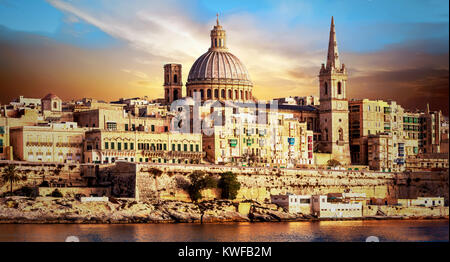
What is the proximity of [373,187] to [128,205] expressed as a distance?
1548cm

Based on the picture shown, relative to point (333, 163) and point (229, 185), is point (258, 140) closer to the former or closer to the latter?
point (333, 163)

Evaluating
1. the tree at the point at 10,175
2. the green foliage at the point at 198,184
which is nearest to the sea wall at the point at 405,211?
the green foliage at the point at 198,184

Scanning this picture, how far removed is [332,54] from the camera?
50.2m

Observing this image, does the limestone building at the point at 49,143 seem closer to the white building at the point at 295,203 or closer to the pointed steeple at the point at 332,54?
the white building at the point at 295,203

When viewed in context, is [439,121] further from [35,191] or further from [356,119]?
[35,191]

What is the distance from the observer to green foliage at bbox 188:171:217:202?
116ft

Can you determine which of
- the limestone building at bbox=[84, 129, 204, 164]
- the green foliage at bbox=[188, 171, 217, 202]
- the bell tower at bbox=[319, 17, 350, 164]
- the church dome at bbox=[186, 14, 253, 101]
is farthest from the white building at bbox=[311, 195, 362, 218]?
the church dome at bbox=[186, 14, 253, 101]

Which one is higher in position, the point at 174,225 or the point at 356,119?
the point at 356,119

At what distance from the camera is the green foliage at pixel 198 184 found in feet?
116

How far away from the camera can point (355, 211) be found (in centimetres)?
3616

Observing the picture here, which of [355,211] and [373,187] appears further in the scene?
[373,187]

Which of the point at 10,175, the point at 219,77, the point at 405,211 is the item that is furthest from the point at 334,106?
the point at 10,175

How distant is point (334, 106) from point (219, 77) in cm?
723
